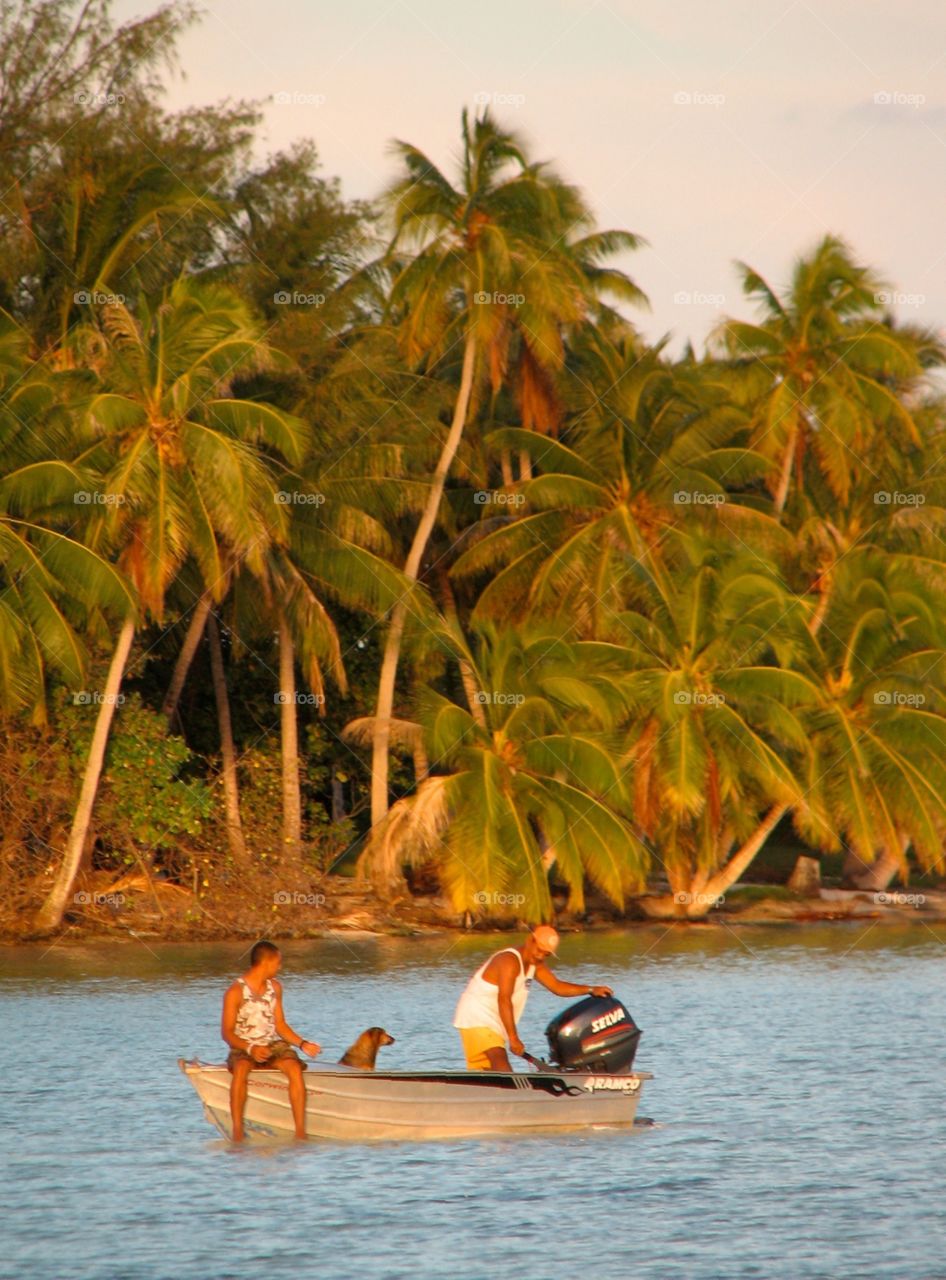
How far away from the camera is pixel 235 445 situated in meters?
29.6

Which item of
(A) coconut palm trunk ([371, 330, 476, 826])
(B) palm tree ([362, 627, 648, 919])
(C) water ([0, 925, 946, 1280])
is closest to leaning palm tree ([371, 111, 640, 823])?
(A) coconut palm trunk ([371, 330, 476, 826])

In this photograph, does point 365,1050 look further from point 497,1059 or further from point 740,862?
point 740,862

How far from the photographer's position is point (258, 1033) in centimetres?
1495

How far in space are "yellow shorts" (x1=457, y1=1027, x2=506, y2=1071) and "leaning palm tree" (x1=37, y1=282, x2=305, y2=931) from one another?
14.9 meters

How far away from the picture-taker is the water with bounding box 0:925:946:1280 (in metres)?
12.5

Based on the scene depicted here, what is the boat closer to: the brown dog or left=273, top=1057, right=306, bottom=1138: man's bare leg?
left=273, top=1057, right=306, bottom=1138: man's bare leg

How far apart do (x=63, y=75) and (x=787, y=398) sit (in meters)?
17.1

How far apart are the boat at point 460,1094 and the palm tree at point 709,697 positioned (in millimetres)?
17700

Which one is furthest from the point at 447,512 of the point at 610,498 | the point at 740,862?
the point at 740,862

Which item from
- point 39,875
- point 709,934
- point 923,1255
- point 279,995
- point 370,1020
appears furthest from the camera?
point 709,934

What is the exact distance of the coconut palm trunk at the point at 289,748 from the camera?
3411cm

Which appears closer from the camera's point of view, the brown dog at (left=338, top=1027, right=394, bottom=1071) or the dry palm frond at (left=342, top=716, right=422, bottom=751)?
the brown dog at (left=338, top=1027, right=394, bottom=1071)

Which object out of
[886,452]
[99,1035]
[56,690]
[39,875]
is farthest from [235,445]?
[886,452]

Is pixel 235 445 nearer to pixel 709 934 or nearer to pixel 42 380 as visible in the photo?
pixel 42 380
